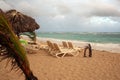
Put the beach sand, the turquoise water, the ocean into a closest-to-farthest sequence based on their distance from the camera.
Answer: the beach sand, the ocean, the turquoise water

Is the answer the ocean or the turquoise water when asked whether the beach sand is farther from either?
the turquoise water

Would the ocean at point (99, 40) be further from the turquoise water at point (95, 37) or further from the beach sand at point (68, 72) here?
the beach sand at point (68, 72)

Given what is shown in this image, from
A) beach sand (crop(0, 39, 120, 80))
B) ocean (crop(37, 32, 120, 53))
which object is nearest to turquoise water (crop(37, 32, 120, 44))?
ocean (crop(37, 32, 120, 53))

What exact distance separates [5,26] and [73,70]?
5.45 meters

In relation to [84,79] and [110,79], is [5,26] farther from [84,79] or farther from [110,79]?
[110,79]

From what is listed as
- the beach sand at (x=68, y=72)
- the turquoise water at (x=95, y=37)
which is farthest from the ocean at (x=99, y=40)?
the beach sand at (x=68, y=72)

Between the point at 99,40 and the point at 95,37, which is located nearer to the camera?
the point at 99,40

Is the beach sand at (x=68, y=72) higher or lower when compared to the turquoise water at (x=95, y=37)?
higher

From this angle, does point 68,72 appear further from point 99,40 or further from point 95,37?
point 95,37

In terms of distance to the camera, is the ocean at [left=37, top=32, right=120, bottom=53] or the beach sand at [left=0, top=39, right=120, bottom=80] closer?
the beach sand at [left=0, top=39, right=120, bottom=80]

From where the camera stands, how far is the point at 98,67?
26.8 ft

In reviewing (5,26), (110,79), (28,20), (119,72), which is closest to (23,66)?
(5,26)

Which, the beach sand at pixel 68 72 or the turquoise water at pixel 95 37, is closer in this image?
the beach sand at pixel 68 72

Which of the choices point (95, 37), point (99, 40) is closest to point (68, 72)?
point (99, 40)
